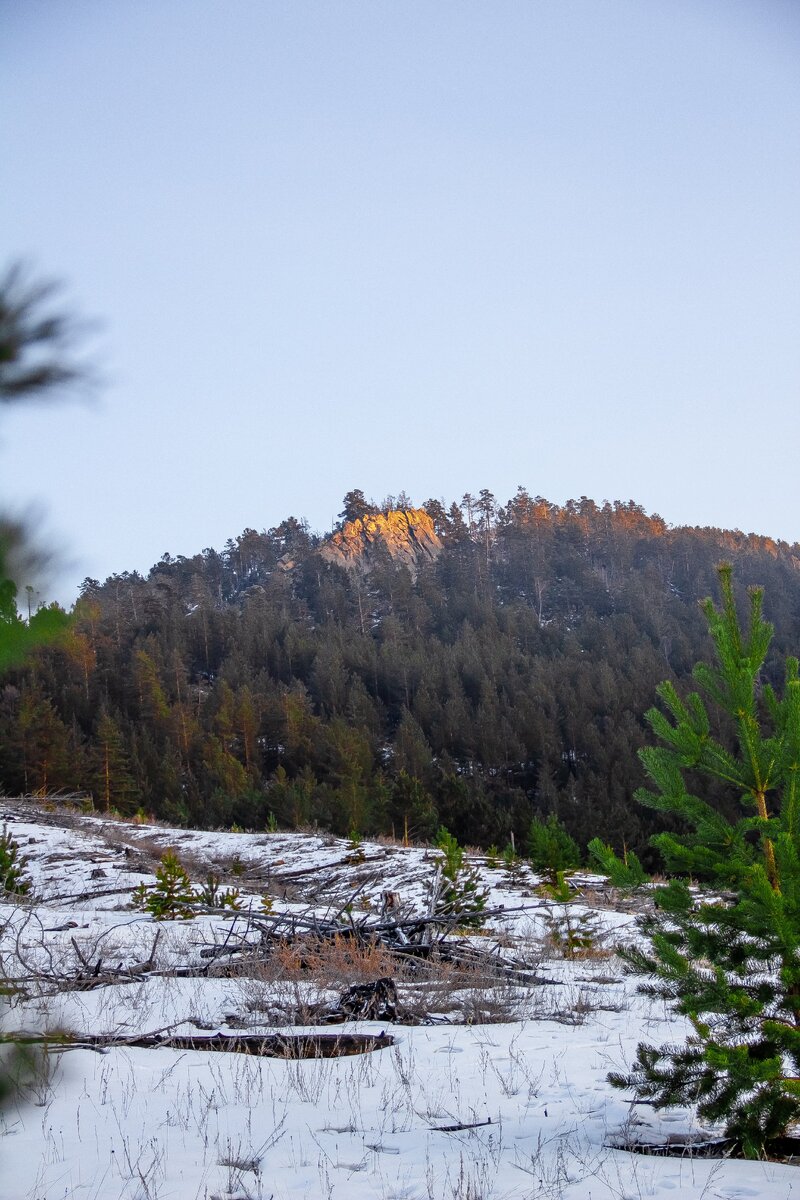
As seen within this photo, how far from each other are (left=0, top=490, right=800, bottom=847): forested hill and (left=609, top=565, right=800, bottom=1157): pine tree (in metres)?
2.83

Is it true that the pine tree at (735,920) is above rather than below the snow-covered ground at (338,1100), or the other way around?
above

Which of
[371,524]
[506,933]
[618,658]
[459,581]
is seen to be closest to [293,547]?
[371,524]

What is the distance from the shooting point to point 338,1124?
376 cm

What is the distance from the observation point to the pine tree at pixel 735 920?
10.5 ft

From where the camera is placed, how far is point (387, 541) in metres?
Result: 132

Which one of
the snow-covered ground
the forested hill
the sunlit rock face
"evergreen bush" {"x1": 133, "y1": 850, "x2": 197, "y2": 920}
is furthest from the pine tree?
the sunlit rock face

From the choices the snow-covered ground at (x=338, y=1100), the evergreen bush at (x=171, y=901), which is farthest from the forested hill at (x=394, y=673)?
the evergreen bush at (x=171, y=901)

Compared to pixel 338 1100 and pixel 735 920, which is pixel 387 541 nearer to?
pixel 338 1100

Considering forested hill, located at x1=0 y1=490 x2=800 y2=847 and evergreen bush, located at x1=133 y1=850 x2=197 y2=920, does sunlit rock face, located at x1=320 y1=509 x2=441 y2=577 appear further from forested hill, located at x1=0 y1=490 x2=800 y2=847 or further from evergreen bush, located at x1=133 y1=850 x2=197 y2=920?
evergreen bush, located at x1=133 y1=850 x2=197 y2=920

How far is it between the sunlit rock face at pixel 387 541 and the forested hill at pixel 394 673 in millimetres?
421

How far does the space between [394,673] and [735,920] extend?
73.9 meters

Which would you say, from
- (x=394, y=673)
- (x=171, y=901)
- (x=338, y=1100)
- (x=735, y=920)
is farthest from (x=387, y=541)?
(x=735, y=920)

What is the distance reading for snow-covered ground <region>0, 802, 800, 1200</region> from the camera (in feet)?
9.98

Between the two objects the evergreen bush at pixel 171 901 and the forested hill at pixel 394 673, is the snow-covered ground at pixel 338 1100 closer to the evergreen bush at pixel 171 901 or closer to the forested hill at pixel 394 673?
the evergreen bush at pixel 171 901
